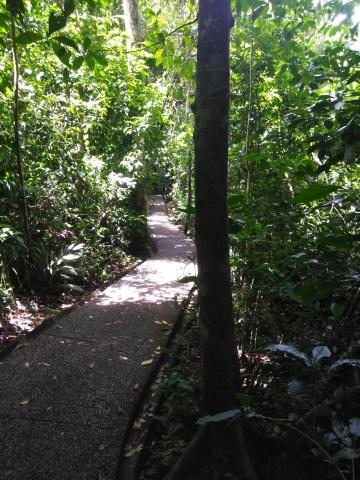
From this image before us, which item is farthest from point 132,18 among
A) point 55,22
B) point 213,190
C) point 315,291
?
point 315,291

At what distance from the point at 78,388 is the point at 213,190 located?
2.46 meters

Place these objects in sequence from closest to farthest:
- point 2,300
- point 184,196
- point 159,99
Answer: point 2,300 < point 159,99 < point 184,196

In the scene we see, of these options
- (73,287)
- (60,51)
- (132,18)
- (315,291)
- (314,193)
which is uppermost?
(132,18)

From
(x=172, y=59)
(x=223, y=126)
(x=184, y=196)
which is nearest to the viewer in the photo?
(x=223, y=126)

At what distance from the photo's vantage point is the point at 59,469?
2.46 meters

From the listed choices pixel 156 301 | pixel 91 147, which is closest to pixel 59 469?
pixel 156 301

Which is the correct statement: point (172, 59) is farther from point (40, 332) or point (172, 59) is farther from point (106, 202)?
point (106, 202)

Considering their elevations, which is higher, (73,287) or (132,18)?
(132,18)

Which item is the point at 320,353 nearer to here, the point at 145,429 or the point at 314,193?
the point at 314,193

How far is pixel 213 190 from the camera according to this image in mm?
2154

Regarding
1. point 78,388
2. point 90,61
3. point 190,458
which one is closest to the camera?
point 90,61

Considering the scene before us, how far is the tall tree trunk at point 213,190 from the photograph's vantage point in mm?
2082

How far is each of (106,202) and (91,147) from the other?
143 centimetres

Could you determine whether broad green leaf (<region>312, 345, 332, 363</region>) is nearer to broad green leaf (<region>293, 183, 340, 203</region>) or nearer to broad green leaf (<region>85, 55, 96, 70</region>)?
broad green leaf (<region>293, 183, 340, 203</region>)
